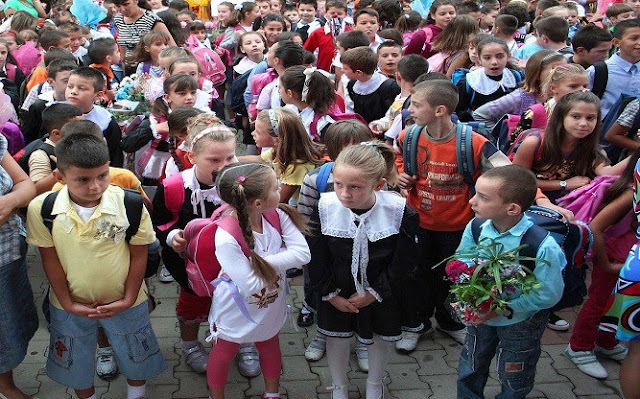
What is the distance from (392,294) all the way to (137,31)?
5601 mm

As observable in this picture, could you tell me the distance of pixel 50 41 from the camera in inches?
278

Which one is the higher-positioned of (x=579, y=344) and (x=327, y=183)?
(x=327, y=183)

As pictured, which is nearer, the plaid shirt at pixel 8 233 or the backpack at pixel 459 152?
the plaid shirt at pixel 8 233

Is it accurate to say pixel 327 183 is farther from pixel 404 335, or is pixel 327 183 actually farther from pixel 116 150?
pixel 116 150

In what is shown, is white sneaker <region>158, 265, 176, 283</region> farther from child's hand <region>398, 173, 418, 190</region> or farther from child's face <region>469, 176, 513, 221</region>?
child's face <region>469, 176, 513, 221</region>

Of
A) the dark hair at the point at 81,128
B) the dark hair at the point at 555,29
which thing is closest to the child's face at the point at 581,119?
the dark hair at the point at 81,128

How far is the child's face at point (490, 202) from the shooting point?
2.95 m

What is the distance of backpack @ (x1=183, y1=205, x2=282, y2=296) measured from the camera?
302 cm

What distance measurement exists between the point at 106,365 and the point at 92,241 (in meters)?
1.06

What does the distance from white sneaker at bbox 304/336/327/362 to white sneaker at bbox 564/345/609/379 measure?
5.17 ft

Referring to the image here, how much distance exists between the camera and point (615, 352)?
3928mm

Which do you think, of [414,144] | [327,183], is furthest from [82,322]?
[414,144]

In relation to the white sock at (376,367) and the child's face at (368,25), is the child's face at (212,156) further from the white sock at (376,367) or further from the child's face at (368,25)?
the child's face at (368,25)

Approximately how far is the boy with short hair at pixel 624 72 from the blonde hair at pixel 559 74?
96 cm
